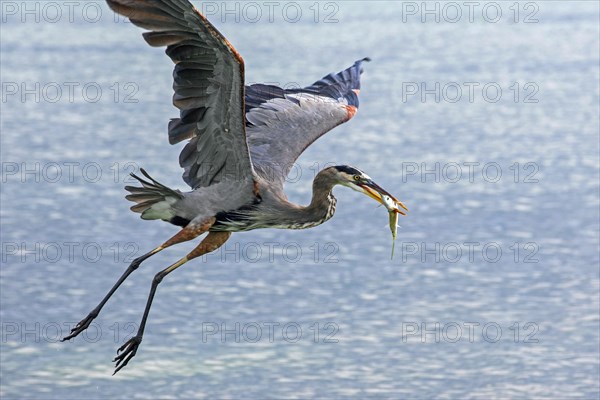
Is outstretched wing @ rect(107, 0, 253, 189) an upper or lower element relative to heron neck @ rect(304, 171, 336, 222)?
upper

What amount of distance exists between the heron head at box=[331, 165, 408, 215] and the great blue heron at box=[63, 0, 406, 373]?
1 centimetres

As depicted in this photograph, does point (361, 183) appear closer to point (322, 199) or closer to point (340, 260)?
point (322, 199)

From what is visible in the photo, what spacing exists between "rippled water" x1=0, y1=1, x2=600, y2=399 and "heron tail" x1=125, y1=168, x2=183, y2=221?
17.9m

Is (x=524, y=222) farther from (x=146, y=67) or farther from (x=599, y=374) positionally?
(x=146, y=67)

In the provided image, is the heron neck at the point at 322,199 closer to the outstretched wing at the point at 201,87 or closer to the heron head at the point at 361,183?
the heron head at the point at 361,183

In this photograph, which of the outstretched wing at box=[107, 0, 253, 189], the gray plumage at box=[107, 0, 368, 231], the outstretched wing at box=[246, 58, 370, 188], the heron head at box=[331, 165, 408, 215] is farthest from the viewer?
the outstretched wing at box=[246, 58, 370, 188]

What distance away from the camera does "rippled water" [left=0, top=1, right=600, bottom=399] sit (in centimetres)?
3438

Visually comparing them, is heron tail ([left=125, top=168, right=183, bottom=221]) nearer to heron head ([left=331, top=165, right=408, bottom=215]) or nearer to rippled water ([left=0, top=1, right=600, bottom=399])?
heron head ([left=331, top=165, right=408, bottom=215])

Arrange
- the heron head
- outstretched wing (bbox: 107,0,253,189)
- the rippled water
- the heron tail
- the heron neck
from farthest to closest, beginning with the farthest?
the rippled water < the heron tail < the heron neck < the heron head < outstretched wing (bbox: 107,0,253,189)

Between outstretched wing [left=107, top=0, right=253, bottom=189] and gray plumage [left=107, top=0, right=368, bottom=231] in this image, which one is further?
gray plumage [left=107, top=0, right=368, bottom=231]

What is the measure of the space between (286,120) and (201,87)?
2.93m

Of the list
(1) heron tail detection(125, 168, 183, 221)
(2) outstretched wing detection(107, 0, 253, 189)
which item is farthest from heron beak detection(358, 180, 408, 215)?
(1) heron tail detection(125, 168, 183, 221)

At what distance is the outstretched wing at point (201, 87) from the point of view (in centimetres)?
1358

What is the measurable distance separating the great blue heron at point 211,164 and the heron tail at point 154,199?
10 mm
